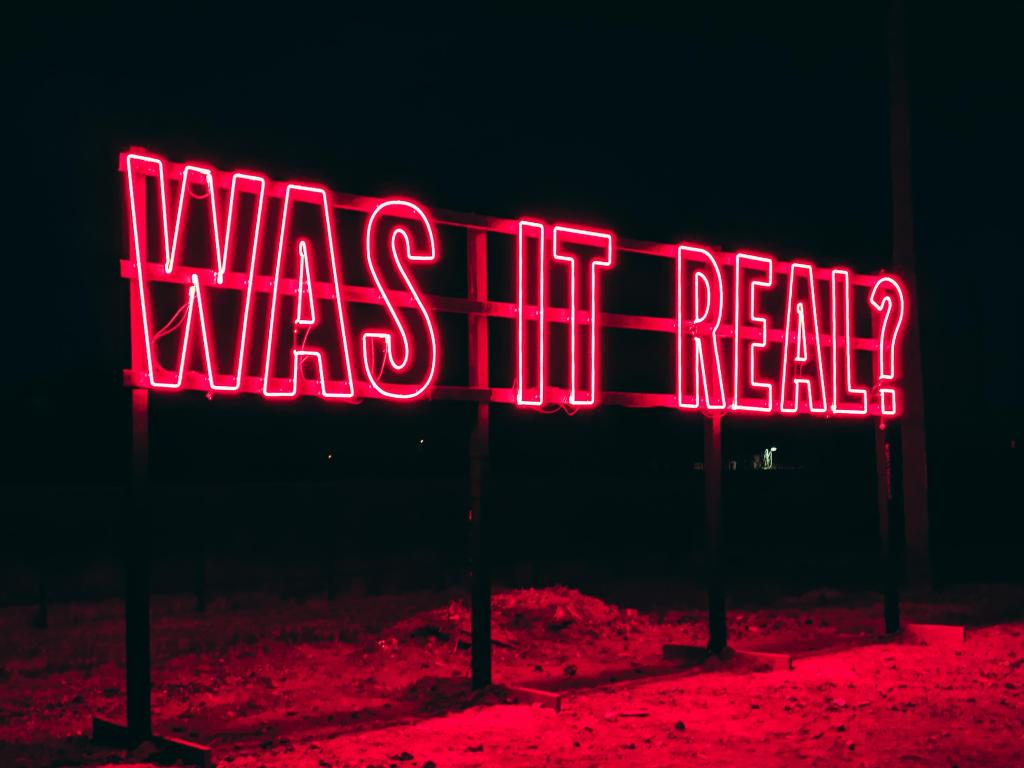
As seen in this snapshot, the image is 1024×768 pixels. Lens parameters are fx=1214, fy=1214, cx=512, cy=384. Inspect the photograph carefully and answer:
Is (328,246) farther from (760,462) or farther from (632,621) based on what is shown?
(760,462)

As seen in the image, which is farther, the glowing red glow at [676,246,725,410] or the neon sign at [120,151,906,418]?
the glowing red glow at [676,246,725,410]

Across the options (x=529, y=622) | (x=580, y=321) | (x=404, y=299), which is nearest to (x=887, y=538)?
(x=529, y=622)

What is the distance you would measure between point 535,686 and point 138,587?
3.71 m

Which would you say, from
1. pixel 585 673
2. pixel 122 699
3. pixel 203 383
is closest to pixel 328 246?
pixel 203 383

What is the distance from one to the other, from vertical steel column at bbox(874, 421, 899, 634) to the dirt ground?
0.48 meters

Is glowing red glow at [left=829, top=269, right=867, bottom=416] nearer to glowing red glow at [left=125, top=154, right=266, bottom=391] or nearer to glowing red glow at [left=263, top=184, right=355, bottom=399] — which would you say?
glowing red glow at [left=263, top=184, right=355, bottom=399]

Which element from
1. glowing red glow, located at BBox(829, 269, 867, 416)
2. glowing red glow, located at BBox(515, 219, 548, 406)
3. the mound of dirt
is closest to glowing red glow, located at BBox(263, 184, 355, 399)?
glowing red glow, located at BBox(515, 219, 548, 406)

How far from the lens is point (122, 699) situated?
1051 cm

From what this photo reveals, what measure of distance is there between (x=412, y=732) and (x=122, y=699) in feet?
10.1

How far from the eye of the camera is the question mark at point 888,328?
14.0 metres

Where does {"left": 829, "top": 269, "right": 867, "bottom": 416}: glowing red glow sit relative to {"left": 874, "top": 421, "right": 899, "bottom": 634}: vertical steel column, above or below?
above

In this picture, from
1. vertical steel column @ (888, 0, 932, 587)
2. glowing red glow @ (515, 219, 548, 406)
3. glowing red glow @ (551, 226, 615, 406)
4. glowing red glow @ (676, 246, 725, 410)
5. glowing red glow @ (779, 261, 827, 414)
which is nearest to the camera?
glowing red glow @ (515, 219, 548, 406)

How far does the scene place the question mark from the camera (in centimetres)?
1402

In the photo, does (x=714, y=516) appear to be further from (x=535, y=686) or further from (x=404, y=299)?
(x=404, y=299)
